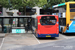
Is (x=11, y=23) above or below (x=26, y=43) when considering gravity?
above

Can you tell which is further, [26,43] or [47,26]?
[47,26]

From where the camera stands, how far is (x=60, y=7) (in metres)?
22.9

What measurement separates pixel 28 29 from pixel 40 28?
8.83 m

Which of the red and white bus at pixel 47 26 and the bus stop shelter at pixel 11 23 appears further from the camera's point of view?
the bus stop shelter at pixel 11 23

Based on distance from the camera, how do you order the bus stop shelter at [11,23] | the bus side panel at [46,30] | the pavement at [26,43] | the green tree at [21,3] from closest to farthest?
the pavement at [26,43] → the bus side panel at [46,30] → the bus stop shelter at [11,23] → the green tree at [21,3]

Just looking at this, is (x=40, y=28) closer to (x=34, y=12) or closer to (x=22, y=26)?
(x=22, y=26)

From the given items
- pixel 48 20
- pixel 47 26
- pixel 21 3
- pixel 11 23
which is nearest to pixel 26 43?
pixel 47 26

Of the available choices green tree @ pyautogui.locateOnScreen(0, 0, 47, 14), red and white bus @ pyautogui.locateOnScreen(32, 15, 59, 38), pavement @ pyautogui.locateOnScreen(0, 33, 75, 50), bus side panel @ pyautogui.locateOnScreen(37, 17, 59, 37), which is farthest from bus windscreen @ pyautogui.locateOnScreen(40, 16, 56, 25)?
green tree @ pyautogui.locateOnScreen(0, 0, 47, 14)

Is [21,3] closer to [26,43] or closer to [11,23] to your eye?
[11,23]

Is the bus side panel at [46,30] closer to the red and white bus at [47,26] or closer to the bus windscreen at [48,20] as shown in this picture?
the red and white bus at [47,26]

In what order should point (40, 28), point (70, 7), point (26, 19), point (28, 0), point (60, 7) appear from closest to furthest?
1. point (40, 28)
2. point (70, 7)
3. point (60, 7)
4. point (26, 19)
5. point (28, 0)

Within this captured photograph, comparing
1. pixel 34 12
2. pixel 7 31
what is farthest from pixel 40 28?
pixel 34 12

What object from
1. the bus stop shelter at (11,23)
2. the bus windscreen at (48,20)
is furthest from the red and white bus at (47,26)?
the bus stop shelter at (11,23)

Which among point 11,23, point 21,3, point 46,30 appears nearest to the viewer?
point 46,30
